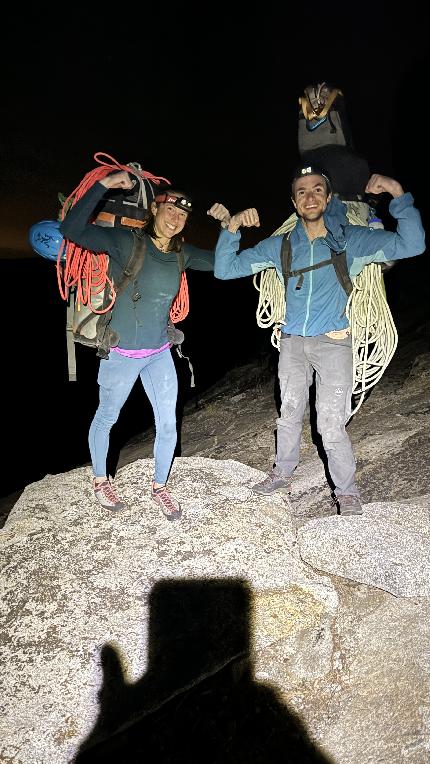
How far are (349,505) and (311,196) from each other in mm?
1797

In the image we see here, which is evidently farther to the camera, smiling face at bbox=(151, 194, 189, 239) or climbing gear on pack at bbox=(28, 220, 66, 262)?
climbing gear on pack at bbox=(28, 220, 66, 262)

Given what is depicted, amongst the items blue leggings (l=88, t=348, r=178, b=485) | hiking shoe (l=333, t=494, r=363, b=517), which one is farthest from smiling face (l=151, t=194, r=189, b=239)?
hiking shoe (l=333, t=494, r=363, b=517)

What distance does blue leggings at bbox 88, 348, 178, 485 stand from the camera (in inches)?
125

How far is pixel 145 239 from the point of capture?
3.07 m

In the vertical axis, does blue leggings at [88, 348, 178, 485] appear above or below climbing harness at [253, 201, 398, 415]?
below

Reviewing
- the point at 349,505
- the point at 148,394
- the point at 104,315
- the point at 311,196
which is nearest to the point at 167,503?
the point at 148,394

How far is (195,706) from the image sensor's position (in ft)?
7.41

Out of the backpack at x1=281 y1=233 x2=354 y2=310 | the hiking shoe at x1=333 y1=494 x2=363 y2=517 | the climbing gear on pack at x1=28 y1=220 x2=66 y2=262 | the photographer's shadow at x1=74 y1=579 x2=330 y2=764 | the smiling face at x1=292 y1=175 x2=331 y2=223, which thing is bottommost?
the photographer's shadow at x1=74 y1=579 x2=330 y2=764

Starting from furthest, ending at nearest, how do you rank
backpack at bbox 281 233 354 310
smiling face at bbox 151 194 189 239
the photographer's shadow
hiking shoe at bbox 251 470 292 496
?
hiking shoe at bbox 251 470 292 496
backpack at bbox 281 233 354 310
smiling face at bbox 151 194 189 239
the photographer's shadow

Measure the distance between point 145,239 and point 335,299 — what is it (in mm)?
1161

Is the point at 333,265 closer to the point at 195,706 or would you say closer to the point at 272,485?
the point at 272,485

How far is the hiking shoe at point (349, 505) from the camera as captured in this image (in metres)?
3.15

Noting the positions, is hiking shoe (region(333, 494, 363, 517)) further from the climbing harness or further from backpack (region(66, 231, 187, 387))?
backpack (region(66, 231, 187, 387))

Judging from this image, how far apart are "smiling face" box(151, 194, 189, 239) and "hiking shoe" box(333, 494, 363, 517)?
1.84 meters
